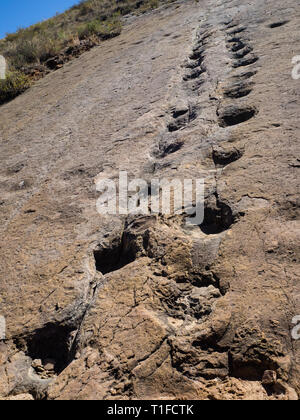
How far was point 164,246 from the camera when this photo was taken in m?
2.01

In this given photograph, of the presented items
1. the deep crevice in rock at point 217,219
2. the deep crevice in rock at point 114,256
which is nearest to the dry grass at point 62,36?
the deep crevice in rock at point 114,256

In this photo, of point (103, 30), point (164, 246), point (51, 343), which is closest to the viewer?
point (51, 343)

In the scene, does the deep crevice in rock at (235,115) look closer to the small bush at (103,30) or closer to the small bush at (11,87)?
the small bush at (11,87)

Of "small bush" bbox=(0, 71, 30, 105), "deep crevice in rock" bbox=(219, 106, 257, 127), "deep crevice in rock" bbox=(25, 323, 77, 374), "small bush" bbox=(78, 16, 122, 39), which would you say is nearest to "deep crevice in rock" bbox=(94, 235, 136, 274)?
"deep crevice in rock" bbox=(25, 323, 77, 374)

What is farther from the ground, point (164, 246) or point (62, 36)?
point (62, 36)

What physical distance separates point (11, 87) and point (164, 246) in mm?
4664

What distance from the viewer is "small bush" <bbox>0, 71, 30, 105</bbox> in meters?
5.43

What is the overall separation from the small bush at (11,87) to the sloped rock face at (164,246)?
1903 millimetres

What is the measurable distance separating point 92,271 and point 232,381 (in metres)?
1.01

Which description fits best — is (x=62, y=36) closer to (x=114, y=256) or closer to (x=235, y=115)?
(x=235, y=115)

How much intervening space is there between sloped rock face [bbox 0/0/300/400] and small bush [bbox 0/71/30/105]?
1903 millimetres

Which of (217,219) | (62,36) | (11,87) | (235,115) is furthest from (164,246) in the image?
(62,36)
